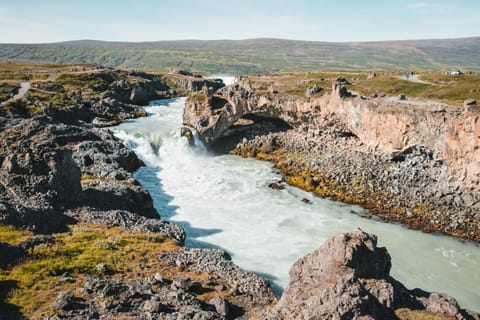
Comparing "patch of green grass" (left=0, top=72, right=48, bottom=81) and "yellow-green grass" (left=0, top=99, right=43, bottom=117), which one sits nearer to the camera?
"yellow-green grass" (left=0, top=99, right=43, bottom=117)

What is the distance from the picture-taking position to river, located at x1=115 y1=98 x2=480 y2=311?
2937 centimetres

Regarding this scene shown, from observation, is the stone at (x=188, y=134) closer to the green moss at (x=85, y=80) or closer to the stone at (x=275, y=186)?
the stone at (x=275, y=186)

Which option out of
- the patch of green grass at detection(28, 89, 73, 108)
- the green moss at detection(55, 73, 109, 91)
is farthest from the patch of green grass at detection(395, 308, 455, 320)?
the green moss at detection(55, 73, 109, 91)

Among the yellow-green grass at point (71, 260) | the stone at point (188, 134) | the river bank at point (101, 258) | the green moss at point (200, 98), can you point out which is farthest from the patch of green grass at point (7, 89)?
the yellow-green grass at point (71, 260)

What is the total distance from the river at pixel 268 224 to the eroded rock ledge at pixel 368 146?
2665 millimetres

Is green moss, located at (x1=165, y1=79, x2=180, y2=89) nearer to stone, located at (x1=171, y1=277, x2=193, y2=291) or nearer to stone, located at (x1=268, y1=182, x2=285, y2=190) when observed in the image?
stone, located at (x1=268, y1=182, x2=285, y2=190)

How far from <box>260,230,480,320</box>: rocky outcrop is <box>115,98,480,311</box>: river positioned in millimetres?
10643

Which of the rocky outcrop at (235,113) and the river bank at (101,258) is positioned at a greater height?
the rocky outcrop at (235,113)

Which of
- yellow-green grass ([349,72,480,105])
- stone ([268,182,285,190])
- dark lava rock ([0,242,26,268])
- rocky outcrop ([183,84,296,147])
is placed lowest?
stone ([268,182,285,190])

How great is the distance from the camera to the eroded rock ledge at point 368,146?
124 feet

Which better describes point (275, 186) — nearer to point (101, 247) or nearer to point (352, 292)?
point (101, 247)

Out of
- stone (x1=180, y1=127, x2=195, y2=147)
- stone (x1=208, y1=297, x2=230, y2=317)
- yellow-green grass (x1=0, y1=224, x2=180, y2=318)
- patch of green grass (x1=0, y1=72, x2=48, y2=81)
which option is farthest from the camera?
patch of green grass (x1=0, y1=72, x2=48, y2=81)

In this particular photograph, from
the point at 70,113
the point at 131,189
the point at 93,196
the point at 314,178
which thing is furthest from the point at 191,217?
the point at 70,113

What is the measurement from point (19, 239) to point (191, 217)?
56.5 ft
